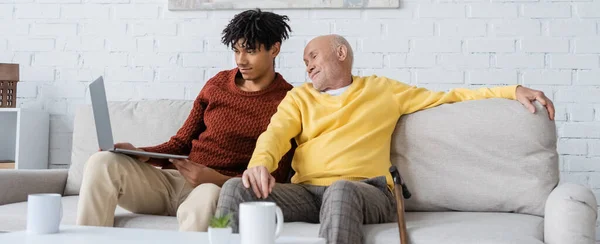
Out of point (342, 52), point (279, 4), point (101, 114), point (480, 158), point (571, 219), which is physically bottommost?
point (571, 219)

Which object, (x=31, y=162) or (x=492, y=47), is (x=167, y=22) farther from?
(x=492, y=47)

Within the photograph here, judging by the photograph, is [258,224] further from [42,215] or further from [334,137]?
[334,137]

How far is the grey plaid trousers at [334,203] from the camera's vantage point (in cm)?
167

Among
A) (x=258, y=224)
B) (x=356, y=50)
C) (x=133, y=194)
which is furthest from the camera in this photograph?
(x=356, y=50)

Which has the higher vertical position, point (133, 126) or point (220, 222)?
point (133, 126)

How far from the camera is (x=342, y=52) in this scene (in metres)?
2.26

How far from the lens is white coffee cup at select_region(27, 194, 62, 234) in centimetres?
144

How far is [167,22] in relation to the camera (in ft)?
10.2

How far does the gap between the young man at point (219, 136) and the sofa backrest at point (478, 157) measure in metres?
0.45

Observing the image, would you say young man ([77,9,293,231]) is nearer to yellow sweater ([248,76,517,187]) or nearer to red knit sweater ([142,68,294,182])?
red knit sweater ([142,68,294,182])

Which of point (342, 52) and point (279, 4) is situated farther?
point (279, 4)

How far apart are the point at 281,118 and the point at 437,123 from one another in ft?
1.72

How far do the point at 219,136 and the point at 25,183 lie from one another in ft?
2.49

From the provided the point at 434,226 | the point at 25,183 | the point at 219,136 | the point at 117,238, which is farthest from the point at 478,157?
the point at 25,183
